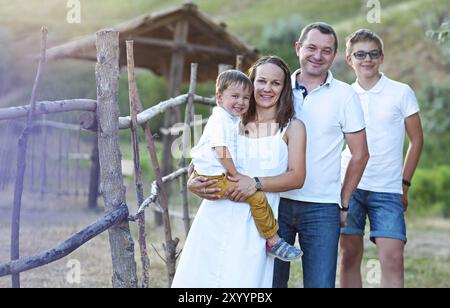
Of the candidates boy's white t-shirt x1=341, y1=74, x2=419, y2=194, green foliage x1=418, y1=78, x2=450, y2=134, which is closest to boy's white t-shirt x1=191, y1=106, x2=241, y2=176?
boy's white t-shirt x1=341, y1=74, x2=419, y2=194

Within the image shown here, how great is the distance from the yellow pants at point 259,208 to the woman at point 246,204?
31 millimetres

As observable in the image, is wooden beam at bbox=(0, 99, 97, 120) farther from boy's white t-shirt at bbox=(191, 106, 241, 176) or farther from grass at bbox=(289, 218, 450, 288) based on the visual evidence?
grass at bbox=(289, 218, 450, 288)

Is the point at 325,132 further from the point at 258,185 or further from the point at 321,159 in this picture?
the point at 258,185

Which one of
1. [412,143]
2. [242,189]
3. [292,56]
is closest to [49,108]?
[242,189]

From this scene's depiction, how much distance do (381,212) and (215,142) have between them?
56.2 inches

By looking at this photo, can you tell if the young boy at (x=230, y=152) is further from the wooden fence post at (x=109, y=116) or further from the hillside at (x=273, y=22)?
the hillside at (x=273, y=22)

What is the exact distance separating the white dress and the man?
245mm

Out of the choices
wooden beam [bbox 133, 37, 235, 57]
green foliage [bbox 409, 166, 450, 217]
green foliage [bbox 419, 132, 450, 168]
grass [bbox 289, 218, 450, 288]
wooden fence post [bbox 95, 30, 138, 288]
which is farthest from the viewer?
green foliage [bbox 419, 132, 450, 168]

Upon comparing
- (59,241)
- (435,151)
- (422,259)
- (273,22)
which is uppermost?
(273,22)

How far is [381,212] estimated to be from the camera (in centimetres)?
447

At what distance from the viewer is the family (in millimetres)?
3451

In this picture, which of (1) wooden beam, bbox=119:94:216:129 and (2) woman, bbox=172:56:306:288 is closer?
(2) woman, bbox=172:56:306:288

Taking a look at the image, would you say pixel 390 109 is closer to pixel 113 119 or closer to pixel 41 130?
pixel 113 119
